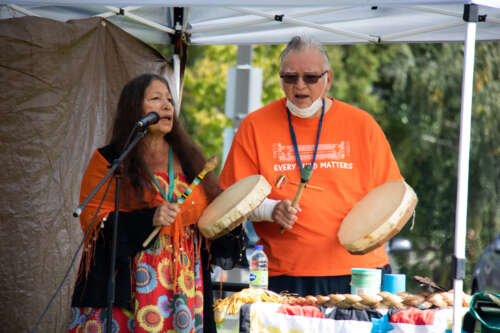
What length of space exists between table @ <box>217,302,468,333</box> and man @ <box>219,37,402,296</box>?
62cm

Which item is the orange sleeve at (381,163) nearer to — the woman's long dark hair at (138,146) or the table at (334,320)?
the woman's long dark hair at (138,146)

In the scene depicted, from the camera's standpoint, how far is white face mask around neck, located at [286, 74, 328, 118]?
12.4ft

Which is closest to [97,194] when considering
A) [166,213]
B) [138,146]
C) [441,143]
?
[138,146]

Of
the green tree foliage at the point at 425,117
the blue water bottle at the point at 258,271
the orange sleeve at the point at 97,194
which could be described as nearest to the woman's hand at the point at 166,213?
the orange sleeve at the point at 97,194

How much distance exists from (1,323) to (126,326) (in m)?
1.46

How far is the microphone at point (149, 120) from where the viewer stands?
10.1 ft

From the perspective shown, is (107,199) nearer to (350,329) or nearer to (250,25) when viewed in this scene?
(350,329)

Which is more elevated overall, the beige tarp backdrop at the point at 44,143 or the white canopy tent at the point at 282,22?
the white canopy tent at the point at 282,22

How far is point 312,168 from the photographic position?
360 centimetres

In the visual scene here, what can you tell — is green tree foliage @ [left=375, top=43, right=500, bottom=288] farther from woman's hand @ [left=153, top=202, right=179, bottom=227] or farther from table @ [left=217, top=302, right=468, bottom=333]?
woman's hand @ [left=153, top=202, right=179, bottom=227]

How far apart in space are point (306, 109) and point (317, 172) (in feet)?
1.09

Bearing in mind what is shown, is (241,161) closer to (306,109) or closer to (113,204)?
(306,109)

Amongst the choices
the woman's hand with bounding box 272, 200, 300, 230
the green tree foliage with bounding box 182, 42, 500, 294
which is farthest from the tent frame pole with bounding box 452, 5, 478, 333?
the green tree foliage with bounding box 182, 42, 500, 294

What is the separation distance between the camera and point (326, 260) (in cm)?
362
